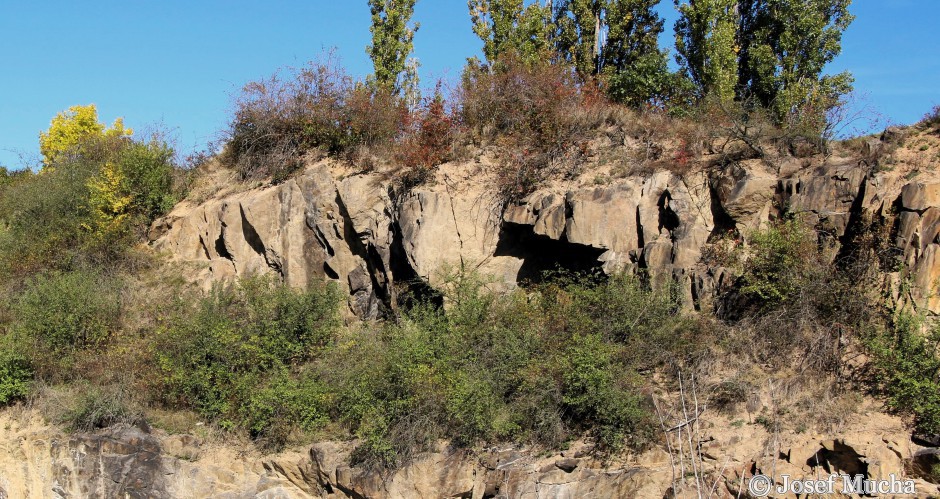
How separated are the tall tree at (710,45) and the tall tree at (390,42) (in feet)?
26.3

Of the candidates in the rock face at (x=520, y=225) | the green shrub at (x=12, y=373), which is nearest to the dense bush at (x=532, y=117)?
the rock face at (x=520, y=225)

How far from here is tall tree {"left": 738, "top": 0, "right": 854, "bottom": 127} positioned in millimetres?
20312

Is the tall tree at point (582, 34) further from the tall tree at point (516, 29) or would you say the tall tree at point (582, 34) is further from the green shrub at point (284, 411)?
the green shrub at point (284, 411)

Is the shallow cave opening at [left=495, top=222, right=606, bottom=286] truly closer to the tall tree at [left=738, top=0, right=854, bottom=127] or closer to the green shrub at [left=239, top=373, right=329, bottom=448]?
the green shrub at [left=239, top=373, right=329, bottom=448]

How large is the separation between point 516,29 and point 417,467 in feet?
47.8

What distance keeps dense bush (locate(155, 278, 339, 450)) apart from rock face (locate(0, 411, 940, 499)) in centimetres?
71

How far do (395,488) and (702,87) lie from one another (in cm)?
1295

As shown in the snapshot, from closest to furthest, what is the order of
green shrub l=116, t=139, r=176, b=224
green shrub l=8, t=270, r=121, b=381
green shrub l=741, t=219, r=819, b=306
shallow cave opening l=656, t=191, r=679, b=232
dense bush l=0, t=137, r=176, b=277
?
green shrub l=741, t=219, r=819, b=306 → shallow cave opening l=656, t=191, r=679, b=232 → green shrub l=8, t=270, r=121, b=381 → dense bush l=0, t=137, r=176, b=277 → green shrub l=116, t=139, r=176, b=224

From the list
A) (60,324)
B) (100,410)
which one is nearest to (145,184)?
(60,324)

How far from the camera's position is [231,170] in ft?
70.7

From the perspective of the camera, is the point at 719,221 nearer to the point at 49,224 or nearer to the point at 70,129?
the point at 49,224

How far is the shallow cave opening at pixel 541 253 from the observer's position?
639 inches

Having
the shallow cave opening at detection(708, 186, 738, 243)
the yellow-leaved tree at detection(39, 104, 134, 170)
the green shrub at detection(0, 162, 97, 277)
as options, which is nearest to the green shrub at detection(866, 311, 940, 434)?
the shallow cave opening at detection(708, 186, 738, 243)

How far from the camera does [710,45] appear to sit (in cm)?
2036
